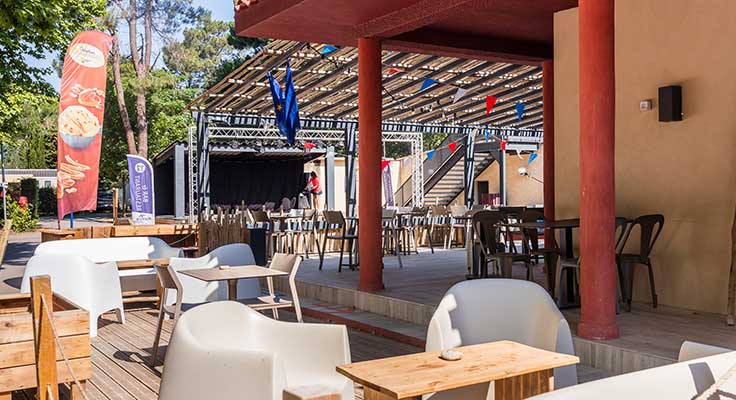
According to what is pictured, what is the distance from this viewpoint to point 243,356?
8.29 feet

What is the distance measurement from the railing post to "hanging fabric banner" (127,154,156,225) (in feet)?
23.7

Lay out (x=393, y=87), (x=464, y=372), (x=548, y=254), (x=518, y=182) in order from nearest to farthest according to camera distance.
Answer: (x=464, y=372) → (x=548, y=254) → (x=393, y=87) → (x=518, y=182)

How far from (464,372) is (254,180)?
26.6 meters

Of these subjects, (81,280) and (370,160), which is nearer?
(81,280)

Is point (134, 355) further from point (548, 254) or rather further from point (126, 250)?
point (548, 254)

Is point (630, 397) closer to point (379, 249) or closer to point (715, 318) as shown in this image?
point (715, 318)

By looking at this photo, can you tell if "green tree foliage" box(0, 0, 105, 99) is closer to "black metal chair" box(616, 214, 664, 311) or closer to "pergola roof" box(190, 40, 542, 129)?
"pergola roof" box(190, 40, 542, 129)

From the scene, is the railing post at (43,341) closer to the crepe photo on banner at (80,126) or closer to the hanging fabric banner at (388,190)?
the crepe photo on banner at (80,126)

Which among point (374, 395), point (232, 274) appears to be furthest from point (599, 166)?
point (374, 395)

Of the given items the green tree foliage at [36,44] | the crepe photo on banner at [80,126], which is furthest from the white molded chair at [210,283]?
the green tree foliage at [36,44]

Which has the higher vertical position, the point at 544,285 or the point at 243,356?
the point at 243,356

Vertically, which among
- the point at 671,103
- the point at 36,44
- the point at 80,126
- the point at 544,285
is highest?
the point at 36,44

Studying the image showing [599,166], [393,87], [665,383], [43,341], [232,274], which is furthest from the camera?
[393,87]

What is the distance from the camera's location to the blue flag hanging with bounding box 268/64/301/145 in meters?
12.9
